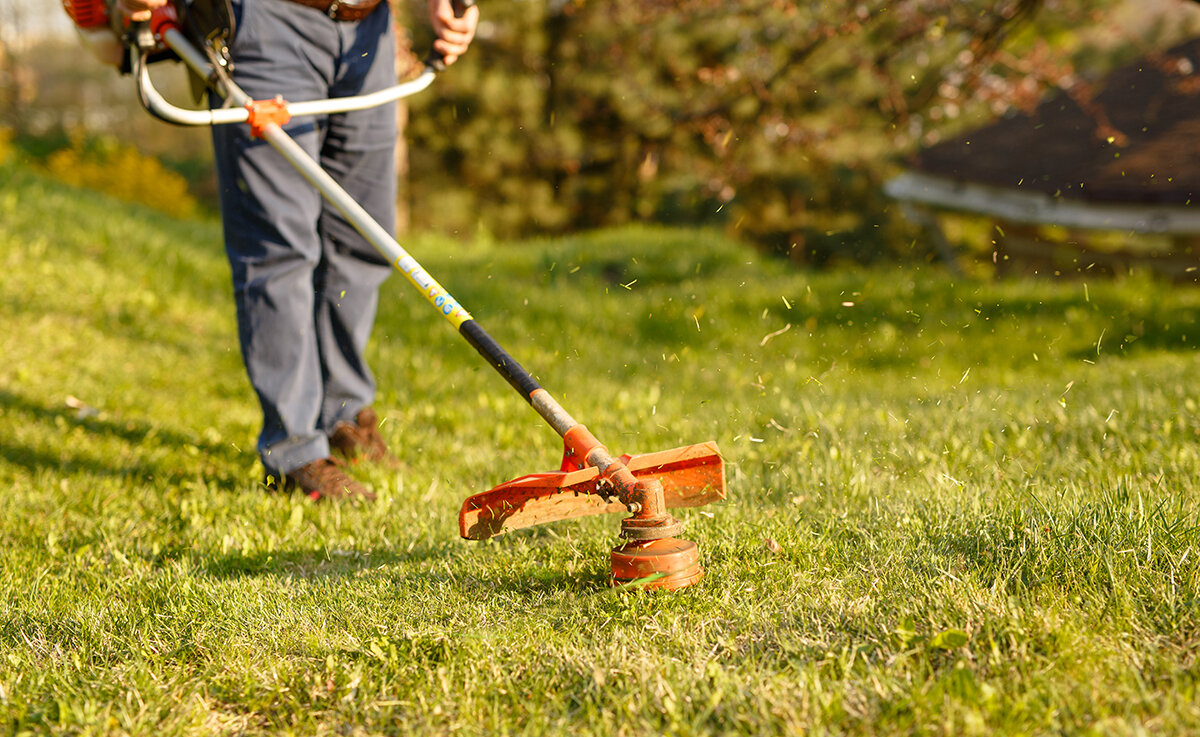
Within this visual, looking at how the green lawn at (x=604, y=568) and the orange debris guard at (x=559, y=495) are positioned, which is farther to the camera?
the orange debris guard at (x=559, y=495)

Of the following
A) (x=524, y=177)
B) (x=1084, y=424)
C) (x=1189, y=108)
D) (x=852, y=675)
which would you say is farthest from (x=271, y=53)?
(x=524, y=177)

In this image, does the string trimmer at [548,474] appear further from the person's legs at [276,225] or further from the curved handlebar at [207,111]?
the person's legs at [276,225]

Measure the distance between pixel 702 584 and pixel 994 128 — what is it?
482 inches

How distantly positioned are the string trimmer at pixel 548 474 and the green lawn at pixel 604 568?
109 mm

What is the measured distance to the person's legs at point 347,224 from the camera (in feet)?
10.8

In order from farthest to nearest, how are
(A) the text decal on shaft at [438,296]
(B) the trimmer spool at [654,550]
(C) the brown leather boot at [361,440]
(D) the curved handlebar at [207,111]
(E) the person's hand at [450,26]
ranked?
(C) the brown leather boot at [361,440] < (E) the person's hand at [450,26] < (D) the curved handlebar at [207,111] < (A) the text decal on shaft at [438,296] < (B) the trimmer spool at [654,550]

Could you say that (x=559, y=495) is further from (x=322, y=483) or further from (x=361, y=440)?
(x=361, y=440)

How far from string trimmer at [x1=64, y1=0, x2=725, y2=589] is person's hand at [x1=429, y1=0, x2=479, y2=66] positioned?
1.33 feet

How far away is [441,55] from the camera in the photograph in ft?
10.7

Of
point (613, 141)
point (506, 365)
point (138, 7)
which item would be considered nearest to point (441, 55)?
point (138, 7)

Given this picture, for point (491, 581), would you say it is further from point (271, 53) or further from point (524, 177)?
point (524, 177)

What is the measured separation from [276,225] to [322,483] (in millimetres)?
820

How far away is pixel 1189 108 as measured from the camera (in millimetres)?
10086

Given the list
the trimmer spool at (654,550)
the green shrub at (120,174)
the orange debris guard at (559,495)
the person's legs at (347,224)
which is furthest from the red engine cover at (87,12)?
the green shrub at (120,174)
